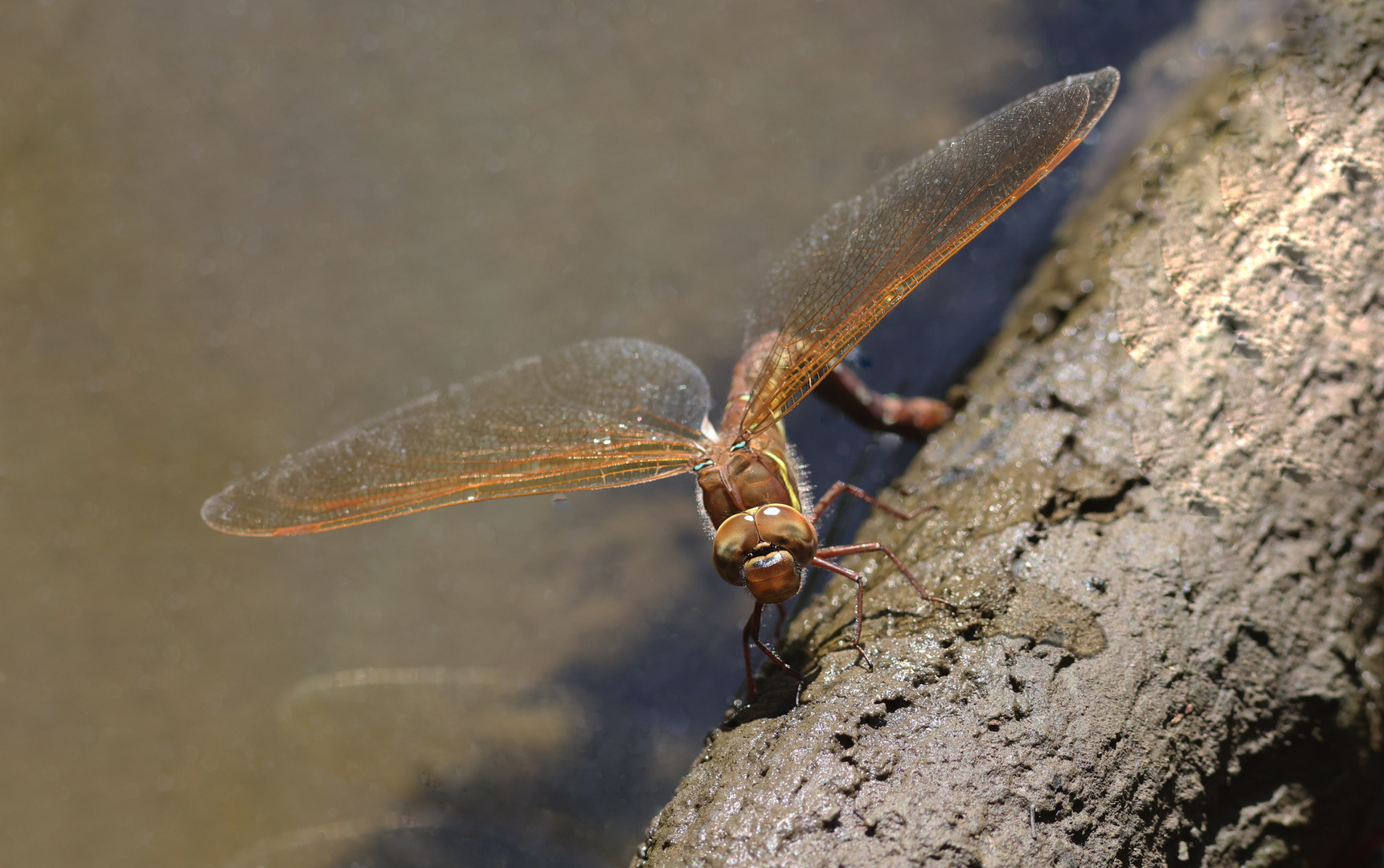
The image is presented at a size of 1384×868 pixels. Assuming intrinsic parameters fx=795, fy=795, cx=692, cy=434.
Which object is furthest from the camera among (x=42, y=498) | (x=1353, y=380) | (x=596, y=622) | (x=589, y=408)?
(x=42, y=498)

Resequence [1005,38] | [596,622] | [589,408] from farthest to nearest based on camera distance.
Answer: [1005,38] < [596,622] < [589,408]

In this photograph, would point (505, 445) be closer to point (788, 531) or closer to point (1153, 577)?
point (788, 531)

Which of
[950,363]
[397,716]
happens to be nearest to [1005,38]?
[950,363]

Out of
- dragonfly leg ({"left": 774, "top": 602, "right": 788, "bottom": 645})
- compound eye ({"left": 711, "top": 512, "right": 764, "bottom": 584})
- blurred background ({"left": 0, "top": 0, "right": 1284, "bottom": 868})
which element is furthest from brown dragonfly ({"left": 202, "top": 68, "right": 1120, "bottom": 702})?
blurred background ({"left": 0, "top": 0, "right": 1284, "bottom": 868})

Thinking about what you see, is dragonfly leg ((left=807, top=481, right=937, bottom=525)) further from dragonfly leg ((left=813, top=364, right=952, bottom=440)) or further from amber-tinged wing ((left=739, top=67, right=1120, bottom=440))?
dragonfly leg ((left=813, top=364, right=952, bottom=440))

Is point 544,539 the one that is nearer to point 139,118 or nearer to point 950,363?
point 950,363
